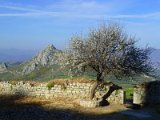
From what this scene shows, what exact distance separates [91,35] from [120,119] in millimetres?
10219

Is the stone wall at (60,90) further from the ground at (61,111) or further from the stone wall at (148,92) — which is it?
the stone wall at (148,92)

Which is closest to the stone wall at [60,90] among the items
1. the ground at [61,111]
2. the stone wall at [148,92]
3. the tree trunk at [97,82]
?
the tree trunk at [97,82]

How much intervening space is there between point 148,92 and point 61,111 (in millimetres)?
9846

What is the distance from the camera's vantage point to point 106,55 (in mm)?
37094

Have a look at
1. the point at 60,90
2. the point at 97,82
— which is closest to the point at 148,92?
the point at 97,82

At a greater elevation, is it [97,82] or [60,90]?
[97,82]

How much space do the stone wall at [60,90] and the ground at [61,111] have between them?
907 millimetres

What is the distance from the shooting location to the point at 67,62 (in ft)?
127

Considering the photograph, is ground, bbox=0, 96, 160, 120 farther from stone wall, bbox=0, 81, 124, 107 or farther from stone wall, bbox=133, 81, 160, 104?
stone wall, bbox=133, 81, 160, 104

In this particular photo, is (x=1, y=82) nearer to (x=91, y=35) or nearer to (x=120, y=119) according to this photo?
(x=91, y=35)

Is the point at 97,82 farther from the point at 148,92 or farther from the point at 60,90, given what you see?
the point at 148,92

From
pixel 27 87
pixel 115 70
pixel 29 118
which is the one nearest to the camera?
pixel 29 118

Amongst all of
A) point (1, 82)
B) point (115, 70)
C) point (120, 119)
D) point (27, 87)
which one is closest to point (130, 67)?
point (115, 70)

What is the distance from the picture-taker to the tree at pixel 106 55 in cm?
3700
